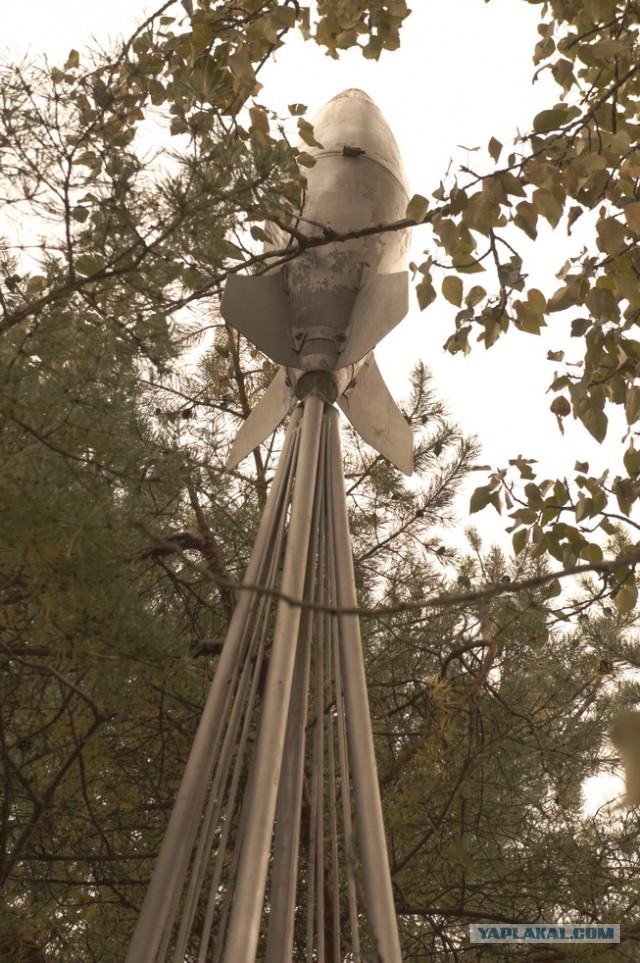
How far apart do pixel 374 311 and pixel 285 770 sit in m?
0.77

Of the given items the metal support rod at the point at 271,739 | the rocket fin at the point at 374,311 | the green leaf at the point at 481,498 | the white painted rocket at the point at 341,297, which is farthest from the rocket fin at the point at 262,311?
the green leaf at the point at 481,498

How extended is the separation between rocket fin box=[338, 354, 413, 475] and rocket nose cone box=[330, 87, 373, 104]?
0.57 m

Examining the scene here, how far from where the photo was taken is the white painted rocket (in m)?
1.84

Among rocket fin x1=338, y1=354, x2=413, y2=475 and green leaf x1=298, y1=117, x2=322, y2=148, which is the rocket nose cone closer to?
green leaf x1=298, y1=117, x2=322, y2=148

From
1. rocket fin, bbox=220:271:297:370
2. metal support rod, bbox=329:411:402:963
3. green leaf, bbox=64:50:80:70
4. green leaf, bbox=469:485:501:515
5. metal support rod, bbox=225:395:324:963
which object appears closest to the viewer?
metal support rod, bbox=225:395:324:963

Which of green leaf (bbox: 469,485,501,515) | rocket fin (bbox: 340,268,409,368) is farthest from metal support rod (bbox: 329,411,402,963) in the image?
green leaf (bbox: 469,485,501,515)

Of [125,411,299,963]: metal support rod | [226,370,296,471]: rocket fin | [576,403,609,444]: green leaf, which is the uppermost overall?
[576,403,609,444]: green leaf

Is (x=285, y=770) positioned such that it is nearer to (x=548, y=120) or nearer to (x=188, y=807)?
(x=188, y=807)

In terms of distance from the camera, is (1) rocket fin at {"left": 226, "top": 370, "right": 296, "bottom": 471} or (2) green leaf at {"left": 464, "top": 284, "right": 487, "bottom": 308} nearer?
(1) rocket fin at {"left": 226, "top": 370, "right": 296, "bottom": 471}

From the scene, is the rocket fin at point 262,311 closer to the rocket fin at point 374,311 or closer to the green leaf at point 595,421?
the rocket fin at point 374,311

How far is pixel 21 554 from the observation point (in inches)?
47.8

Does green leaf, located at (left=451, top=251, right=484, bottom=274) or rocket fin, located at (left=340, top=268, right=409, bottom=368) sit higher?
green leaf, located at (left=451, top=251, right=484, bottom=274)

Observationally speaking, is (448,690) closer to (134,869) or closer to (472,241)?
(134,869)

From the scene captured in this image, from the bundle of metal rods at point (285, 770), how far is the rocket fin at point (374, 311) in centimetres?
14
